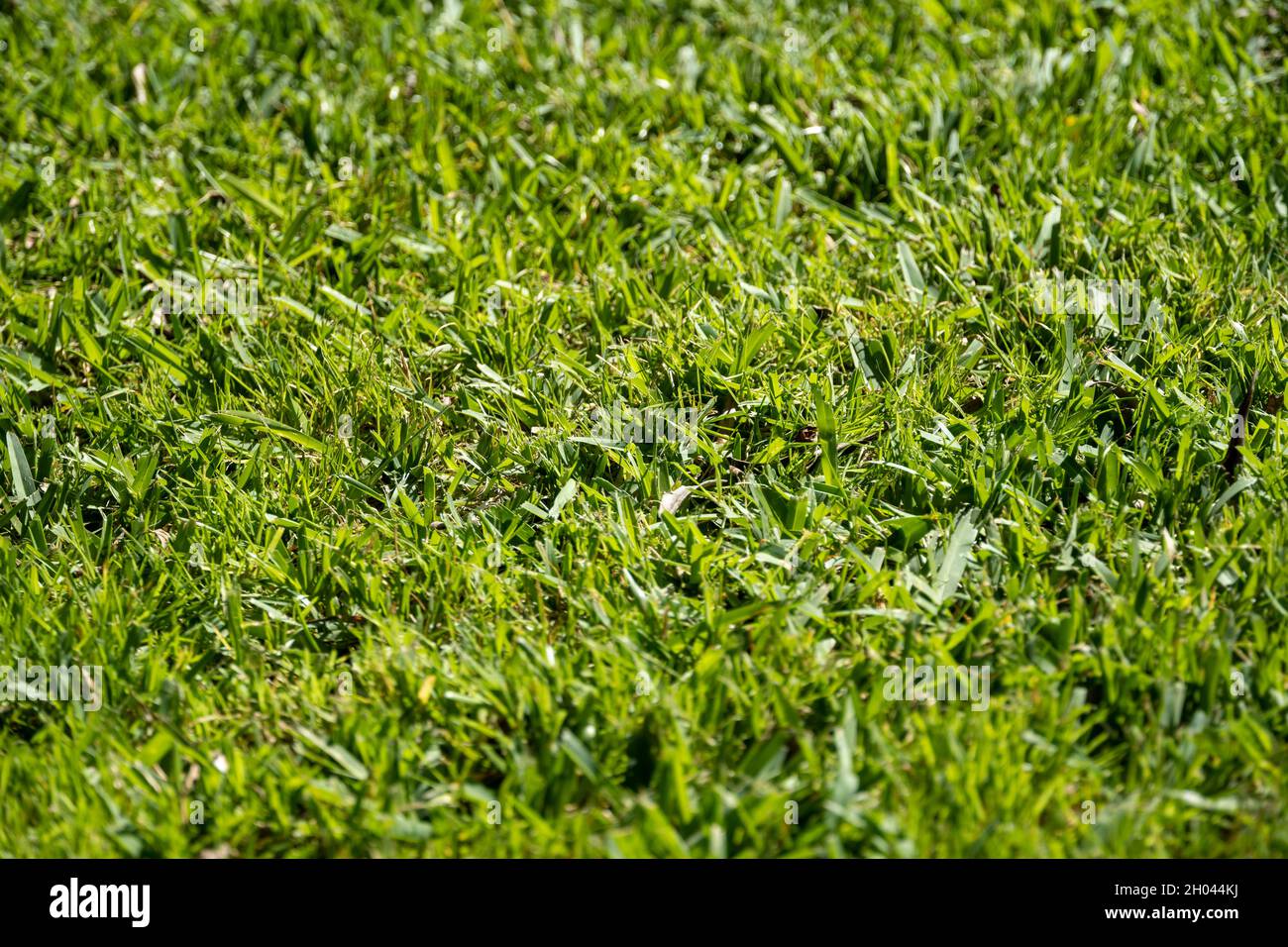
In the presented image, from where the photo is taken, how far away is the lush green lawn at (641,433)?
2.30m

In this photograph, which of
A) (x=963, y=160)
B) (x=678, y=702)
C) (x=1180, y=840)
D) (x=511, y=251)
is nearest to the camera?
(x=1180, y=840)

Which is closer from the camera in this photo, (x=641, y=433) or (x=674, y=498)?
(x=674, y=498)

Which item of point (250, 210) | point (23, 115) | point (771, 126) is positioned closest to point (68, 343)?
point (250, 210)

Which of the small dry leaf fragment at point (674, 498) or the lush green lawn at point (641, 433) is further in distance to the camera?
the small dry leaf fragment at point (674, 498)

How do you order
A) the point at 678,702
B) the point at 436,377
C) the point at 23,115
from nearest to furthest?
the point at 678,702 → the point at 436,377 → the point at 23,115

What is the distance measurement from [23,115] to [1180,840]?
13.2ft

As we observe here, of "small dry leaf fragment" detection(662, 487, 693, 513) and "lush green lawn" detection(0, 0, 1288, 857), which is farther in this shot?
"small dry leaf fragment" detection(662, 487, 693, 513)

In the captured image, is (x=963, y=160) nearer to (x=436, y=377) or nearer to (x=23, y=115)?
(x=436, y=377)

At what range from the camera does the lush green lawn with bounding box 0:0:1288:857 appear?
2299 mm

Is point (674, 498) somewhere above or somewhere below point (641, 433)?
below

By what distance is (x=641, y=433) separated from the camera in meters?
3.10

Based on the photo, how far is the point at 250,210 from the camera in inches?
153
